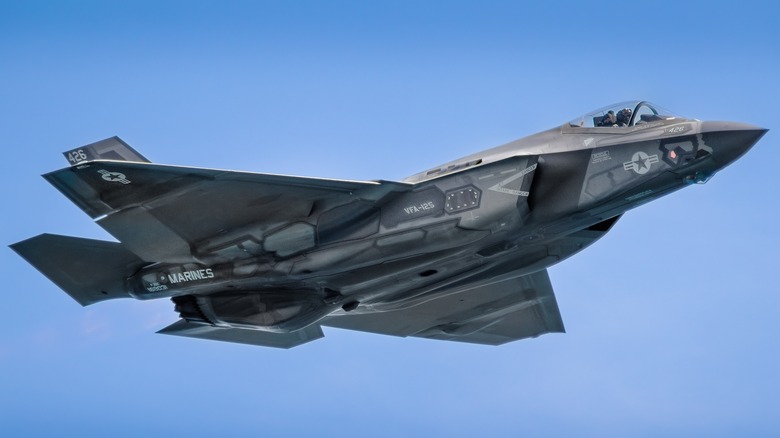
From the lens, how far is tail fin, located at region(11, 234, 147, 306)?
25906 millimetres

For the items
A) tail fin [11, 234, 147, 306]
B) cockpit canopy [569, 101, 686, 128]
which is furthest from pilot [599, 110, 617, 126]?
tail fin [11, 234, 147, 306]

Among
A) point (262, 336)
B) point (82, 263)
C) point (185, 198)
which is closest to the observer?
point (185, 198)

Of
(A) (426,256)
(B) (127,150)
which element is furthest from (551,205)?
(B) (127,150)

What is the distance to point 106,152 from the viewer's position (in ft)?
80.7

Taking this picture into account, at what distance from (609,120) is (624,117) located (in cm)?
31

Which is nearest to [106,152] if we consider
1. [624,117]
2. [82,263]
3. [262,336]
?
[82,263]

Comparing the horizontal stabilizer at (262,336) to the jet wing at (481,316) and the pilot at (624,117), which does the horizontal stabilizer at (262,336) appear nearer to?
→ the jet wing at (481,316)

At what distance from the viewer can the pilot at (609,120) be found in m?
23.8

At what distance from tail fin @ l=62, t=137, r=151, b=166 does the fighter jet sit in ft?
0.10

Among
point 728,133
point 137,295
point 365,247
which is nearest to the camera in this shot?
point 728,133

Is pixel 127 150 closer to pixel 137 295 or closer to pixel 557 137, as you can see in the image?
pixel 137 295

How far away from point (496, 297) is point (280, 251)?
747cm

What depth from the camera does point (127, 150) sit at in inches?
984

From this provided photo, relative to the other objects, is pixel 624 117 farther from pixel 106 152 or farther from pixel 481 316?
pixel 106 152
